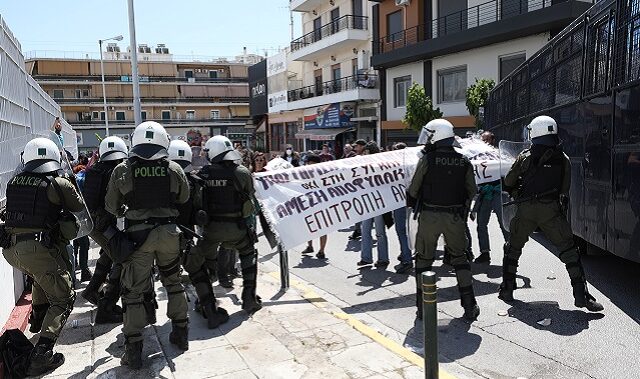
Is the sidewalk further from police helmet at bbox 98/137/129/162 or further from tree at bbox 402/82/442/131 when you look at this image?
tree at bbox 402/82/442/131

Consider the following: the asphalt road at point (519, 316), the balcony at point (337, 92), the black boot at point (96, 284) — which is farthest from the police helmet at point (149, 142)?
the balcony at point (337, 92)

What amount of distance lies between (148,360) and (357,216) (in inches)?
129

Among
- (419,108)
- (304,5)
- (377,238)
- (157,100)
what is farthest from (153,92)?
(377,238)

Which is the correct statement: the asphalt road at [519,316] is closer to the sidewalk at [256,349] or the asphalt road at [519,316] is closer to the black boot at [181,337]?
the sidewalk at [256,349]

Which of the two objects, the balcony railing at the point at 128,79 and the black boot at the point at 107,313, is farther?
the balcony railing at the point at 128,79

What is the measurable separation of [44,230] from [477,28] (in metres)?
20.3

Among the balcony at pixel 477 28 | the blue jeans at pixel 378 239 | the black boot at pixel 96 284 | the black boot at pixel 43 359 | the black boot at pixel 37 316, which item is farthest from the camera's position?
the balcony at pixel 477 28

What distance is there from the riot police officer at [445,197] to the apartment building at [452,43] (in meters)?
15.2

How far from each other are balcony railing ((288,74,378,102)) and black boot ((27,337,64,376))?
89.2 ft

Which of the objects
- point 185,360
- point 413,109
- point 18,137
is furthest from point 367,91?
point 185,360

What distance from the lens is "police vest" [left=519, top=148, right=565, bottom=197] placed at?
18.6ft

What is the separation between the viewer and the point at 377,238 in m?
7.99

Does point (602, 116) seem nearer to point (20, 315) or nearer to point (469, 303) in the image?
point (469, 303)

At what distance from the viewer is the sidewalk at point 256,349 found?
14.5 feet
